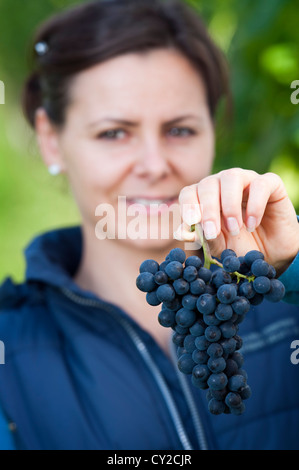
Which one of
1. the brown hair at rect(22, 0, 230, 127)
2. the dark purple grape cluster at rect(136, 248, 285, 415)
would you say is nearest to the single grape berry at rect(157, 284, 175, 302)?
the dark purple grape cluster at rect(136, 248, 285, 415)

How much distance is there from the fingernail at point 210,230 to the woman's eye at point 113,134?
0.65 meters

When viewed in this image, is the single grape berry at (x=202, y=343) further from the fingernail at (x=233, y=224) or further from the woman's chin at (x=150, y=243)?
the woman's chin at (x=150, y=243)

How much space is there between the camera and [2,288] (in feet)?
4.30

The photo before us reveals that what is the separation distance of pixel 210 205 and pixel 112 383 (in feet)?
2.03

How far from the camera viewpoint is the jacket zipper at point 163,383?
1083mm

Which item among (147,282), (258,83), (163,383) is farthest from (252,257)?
(258,83)

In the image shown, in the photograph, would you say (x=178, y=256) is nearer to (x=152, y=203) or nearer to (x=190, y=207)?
(x=190, y=207)

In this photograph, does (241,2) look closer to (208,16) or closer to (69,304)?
(208,16)

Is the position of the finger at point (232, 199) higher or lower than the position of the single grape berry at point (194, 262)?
higher

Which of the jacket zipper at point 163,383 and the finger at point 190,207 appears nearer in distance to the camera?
the finger at point 190,207

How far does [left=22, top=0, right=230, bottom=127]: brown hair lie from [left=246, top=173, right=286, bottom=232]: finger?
720mm

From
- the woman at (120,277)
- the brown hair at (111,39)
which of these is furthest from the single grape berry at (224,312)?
the brown hair at (111,39)

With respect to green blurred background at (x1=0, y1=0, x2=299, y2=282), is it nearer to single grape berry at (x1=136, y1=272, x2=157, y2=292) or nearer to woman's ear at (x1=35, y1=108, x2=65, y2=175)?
woman's ear at (x1=35, y1=108, x2=65, y2=175)

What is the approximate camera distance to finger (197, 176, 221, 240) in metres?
0.65
